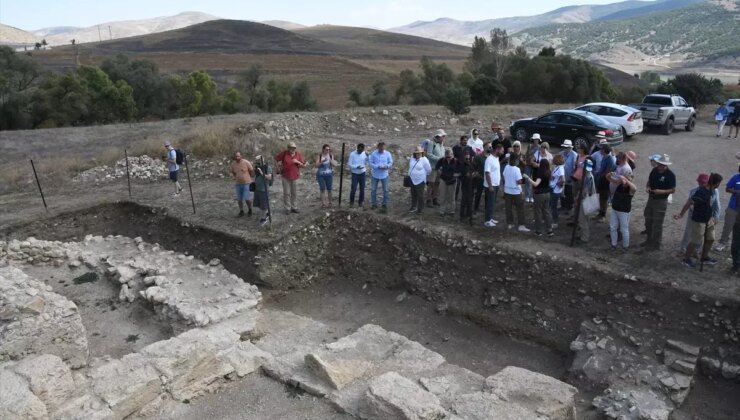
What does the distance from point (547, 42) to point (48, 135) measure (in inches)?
7626

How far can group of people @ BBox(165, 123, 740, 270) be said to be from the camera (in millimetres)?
10133

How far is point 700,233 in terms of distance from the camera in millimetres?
9836

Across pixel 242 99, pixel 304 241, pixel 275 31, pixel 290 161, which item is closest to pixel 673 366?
pixel 304 241

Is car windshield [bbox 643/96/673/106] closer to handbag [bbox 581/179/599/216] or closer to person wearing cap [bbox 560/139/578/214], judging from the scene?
person wearing cap [bbox 560/139/578/214]

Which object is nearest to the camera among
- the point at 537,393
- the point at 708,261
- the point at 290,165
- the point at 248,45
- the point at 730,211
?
the point at 537,393

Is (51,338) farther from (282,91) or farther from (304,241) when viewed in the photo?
(282,91)

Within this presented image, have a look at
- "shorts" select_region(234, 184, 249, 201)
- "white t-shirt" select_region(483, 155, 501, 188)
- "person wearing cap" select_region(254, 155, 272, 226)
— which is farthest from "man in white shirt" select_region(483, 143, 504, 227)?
"shorts" select_region(234, 184, 249, 201)

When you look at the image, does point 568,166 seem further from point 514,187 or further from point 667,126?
point 667,126

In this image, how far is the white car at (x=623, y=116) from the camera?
67.4 feet

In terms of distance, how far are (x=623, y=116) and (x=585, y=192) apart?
37.3 ft

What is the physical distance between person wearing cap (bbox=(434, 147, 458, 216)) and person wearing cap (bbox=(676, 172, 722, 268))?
4.31 metres

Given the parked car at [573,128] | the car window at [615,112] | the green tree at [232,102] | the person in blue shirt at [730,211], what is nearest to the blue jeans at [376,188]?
the person in blue shirt at [730,211]

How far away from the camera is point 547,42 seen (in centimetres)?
19200

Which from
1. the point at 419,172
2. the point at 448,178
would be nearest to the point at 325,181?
the point at 419,172
